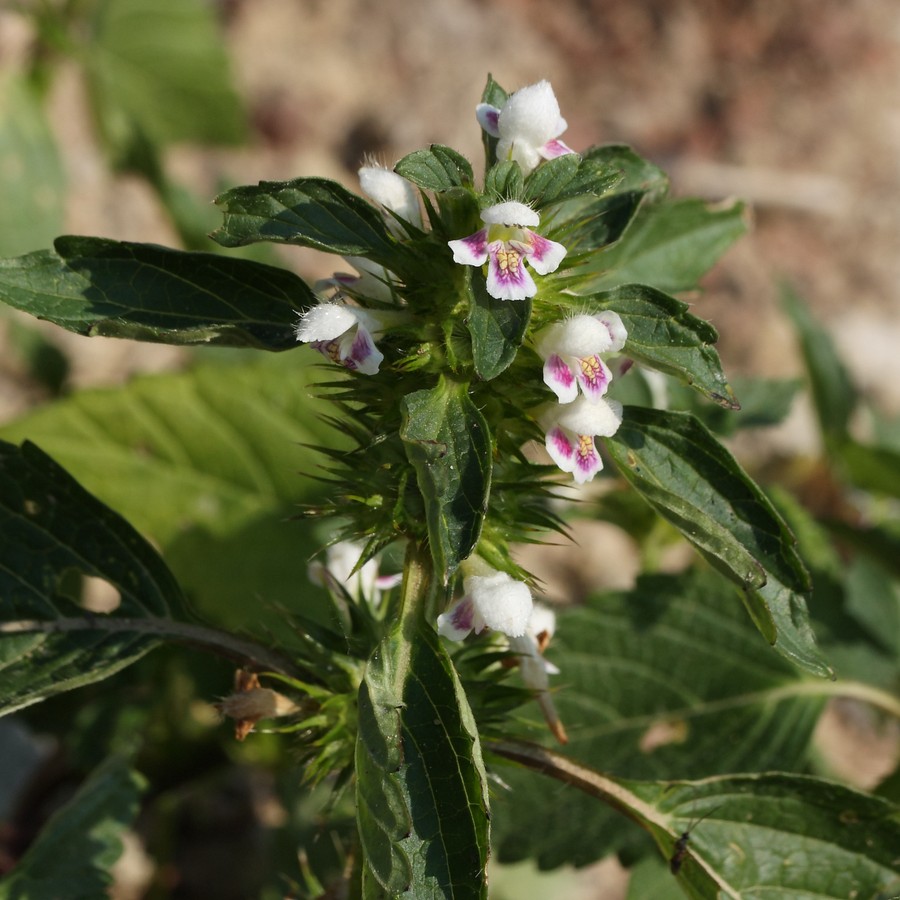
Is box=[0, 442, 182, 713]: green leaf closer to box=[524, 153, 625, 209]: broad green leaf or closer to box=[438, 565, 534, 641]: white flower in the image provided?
box=[438, 565, 534, 641]: white flower

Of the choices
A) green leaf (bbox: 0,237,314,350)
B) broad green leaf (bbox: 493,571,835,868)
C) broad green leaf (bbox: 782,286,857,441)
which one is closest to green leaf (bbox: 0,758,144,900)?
broad green leaf (bbox: 493,571,835,868)

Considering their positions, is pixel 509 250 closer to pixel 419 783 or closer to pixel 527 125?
pixel 527 125

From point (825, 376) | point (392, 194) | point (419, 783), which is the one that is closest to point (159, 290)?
point (392, 194)

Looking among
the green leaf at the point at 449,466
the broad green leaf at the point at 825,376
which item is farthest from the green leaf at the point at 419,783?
the broad green leaf at the point at 825,376

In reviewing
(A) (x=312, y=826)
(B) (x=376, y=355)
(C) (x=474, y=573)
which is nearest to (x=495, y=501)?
(C) (x=474, y=573)

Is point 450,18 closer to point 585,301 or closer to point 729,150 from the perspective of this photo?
point 729,150
